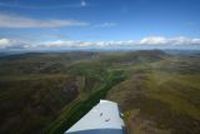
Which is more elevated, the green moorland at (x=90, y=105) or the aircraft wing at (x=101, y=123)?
the aircraft wing at (x=101, y=123)

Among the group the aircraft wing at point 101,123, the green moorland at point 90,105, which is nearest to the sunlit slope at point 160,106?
the green moorland at point 90,105

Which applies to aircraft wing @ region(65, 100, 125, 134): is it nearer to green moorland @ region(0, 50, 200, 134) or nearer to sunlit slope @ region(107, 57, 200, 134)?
green moorland @ region(0, 50, 200, 134)

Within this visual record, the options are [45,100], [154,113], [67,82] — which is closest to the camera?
[154,113]

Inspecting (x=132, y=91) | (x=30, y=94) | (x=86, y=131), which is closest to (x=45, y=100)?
(x=30, y=94)

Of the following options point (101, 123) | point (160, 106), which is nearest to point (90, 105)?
point (160, 106)

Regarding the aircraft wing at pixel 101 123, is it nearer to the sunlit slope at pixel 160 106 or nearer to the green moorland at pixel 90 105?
the green moorland at pixel 90 105

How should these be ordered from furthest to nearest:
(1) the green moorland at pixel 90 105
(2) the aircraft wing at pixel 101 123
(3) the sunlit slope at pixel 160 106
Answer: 1. (1) the green moorland at pixel 90 105
2. (3) the sunlit slope at pixel 160 106
3. (2) the aircraft wing at pixel 101 123

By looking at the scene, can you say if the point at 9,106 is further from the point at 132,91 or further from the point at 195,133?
the point at 195,133

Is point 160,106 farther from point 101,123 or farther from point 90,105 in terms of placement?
point 101,123
